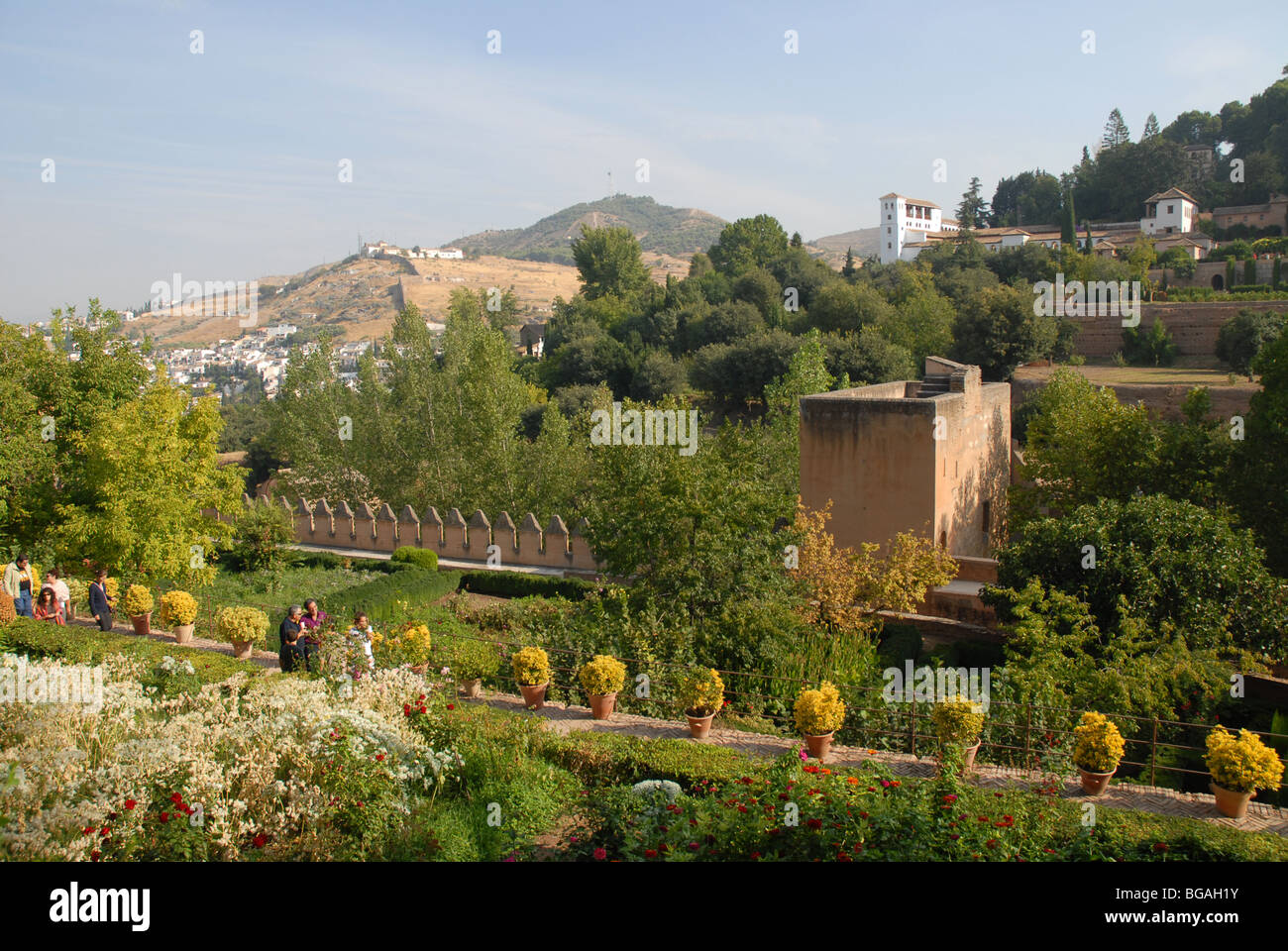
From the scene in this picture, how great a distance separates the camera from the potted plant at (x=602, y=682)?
9820 mm

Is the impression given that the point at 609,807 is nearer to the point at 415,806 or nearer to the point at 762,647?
the point at 415,806

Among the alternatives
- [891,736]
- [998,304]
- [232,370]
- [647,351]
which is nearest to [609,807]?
[891,736]

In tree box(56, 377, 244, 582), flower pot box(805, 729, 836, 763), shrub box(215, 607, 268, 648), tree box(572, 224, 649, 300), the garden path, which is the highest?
tree box(572, 224, 649, 300)

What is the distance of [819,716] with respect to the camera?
8.57m

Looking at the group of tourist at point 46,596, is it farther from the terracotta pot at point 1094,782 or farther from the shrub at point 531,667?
the terracotta pot at point 1094,782

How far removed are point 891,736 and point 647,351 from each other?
42.5m

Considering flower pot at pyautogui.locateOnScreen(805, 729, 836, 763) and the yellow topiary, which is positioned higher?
the yellow topiary

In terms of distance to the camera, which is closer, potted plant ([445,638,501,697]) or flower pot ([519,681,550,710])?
flower pot ([519,681,550,710])

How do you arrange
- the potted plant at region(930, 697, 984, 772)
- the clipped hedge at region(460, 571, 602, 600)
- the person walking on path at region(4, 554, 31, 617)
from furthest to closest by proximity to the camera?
the clipped hedge at region(460, 571, 602, 600) < the person walking on path at region(4, 554, 31, 617) < the potted plant at region(930, 697, 984, 772)

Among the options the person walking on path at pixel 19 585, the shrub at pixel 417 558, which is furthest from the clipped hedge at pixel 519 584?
the person walking on path at pixel 19 585

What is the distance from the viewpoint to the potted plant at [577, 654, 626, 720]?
9820mm

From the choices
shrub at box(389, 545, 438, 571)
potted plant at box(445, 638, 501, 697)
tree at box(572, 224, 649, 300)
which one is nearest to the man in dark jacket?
potted plant at box(445, 638, 501, 697)

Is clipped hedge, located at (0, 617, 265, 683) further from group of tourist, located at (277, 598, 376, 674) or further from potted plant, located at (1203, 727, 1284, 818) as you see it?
potted plant, located at (1203, 727, 1284, 818)

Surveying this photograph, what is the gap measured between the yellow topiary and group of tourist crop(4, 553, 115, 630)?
10.3 metres
